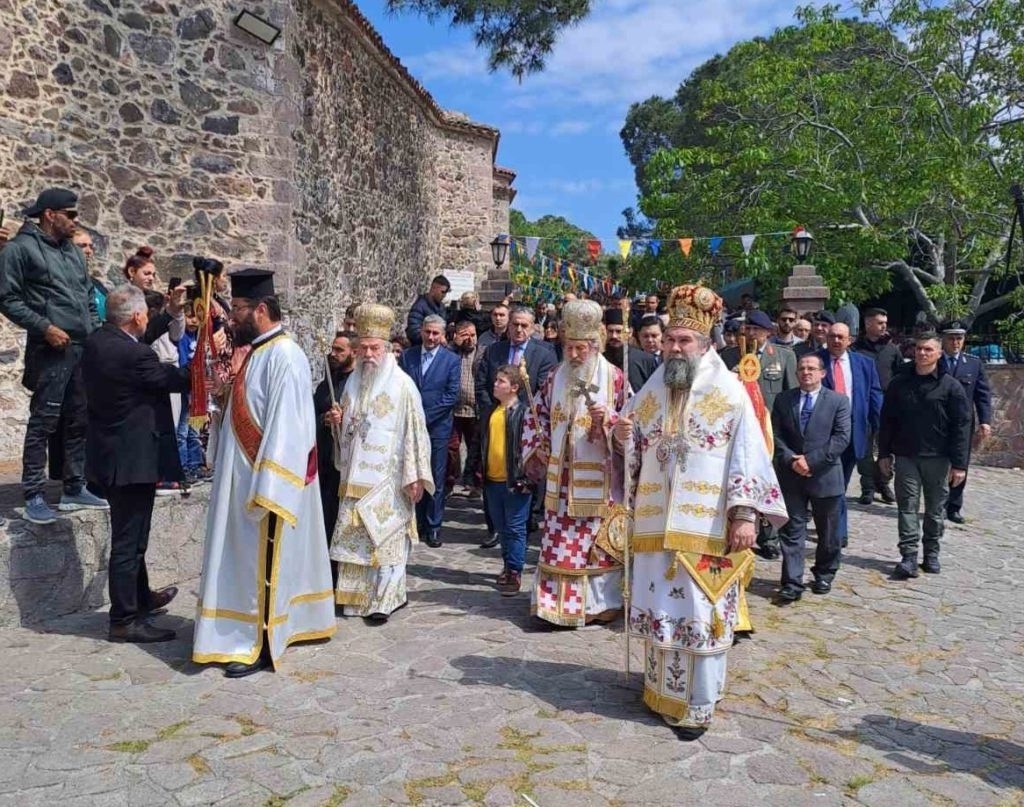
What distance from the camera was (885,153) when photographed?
50.4 feet

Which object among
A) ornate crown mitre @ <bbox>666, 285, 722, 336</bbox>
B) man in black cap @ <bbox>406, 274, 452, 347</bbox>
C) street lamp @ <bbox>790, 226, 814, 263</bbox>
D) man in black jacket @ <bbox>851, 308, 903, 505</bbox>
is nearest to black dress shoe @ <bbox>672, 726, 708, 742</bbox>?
ornate crown mitre @ <bbox>666, 285, 722, 336</bbox>

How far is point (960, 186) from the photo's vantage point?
14.2 metres

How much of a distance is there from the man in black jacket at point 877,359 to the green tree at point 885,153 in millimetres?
5965

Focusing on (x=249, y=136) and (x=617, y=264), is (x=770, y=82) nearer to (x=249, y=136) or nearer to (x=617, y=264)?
(x=249, y=136)

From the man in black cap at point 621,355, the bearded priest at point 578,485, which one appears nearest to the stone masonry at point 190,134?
the man in black cap at point 621,355

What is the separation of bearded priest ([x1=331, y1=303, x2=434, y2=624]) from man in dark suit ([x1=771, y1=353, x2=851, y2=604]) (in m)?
2.78

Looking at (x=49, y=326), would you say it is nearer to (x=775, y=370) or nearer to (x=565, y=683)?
(x=565, y=683)

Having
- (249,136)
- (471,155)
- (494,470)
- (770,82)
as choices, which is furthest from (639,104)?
(494,470)

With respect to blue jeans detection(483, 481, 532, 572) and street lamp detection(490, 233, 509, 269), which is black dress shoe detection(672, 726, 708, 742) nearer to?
blue jeans detection(483, 481, 532, 572)

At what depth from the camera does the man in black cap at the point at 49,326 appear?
18.3 feet

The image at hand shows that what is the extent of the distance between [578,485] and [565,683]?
4.62ft

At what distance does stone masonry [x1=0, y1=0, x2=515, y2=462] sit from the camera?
9.21 metres

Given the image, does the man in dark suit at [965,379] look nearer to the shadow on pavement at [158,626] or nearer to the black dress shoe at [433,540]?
the black dress shoe at [433,540]

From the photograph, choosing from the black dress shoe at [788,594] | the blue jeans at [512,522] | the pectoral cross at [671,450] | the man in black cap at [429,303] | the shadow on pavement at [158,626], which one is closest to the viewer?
the pectoral cross at [671,450]
